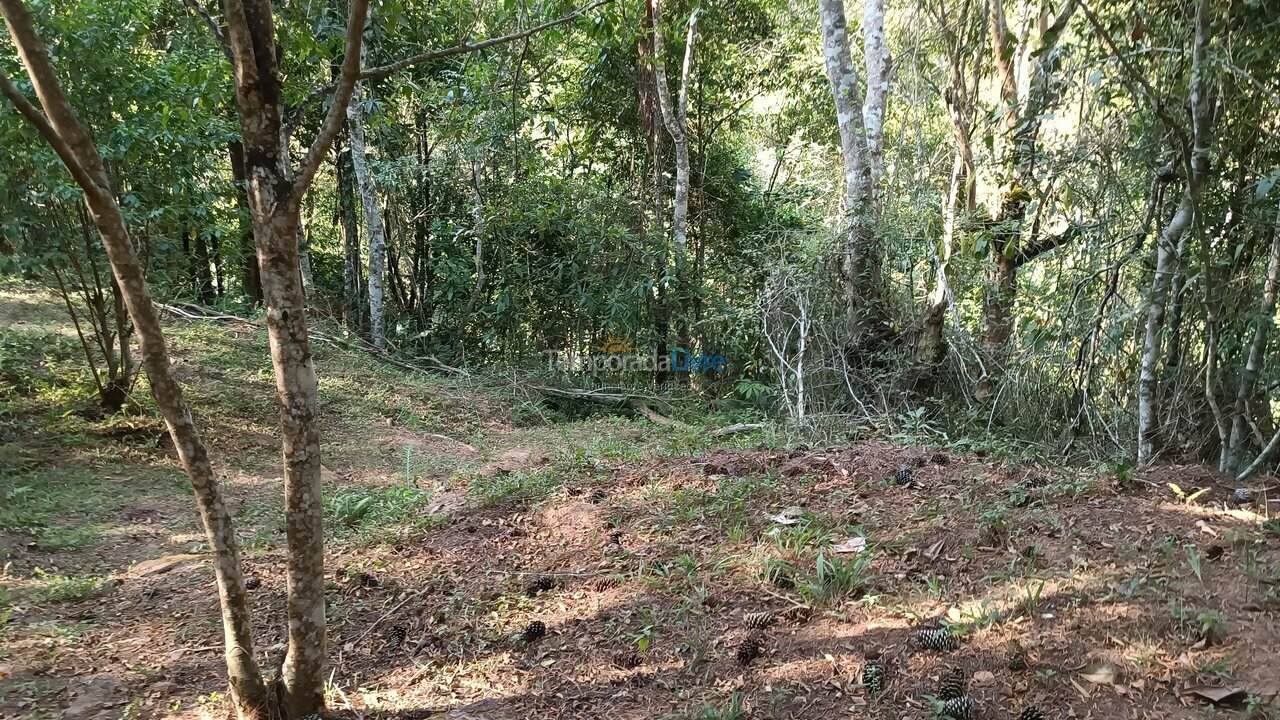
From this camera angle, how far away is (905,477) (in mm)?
3799

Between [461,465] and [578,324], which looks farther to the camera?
[578,324]

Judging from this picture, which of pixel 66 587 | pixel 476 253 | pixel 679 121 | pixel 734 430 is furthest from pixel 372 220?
pixel 66 587

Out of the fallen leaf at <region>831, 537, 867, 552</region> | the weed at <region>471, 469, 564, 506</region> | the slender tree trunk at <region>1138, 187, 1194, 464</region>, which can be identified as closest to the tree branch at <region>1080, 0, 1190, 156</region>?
the slender tree trunk at <region>1138, 187, 1194, 464</region>

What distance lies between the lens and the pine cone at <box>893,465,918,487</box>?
148 inches

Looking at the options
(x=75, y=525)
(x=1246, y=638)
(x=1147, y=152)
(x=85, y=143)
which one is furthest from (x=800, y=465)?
(x=75, y=525)

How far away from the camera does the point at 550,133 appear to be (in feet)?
34.4

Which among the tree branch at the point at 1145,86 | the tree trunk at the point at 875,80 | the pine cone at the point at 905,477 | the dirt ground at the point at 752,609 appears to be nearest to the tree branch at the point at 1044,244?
the tree branch at the point at 1145,86

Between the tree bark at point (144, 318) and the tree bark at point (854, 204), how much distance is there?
17.3ft

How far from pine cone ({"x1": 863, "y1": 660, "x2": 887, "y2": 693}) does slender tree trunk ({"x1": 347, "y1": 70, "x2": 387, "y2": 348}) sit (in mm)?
8643

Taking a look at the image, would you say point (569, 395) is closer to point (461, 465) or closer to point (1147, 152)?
point (461, 465)

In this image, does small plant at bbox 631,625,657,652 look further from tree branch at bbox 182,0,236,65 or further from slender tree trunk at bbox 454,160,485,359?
slender tree trunk at bbox 454,160,485,359

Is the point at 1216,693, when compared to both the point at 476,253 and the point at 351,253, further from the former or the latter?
the point at 351,253

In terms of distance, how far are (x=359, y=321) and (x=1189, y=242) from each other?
1060 centimetres

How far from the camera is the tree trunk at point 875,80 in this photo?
6.49 metres
